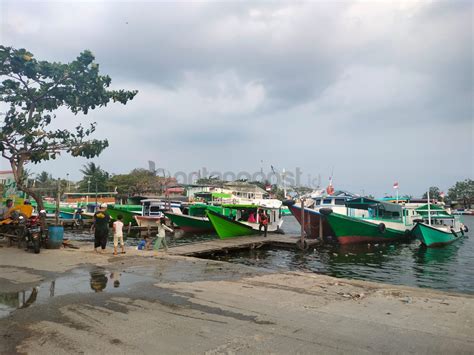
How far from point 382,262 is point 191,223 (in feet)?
53.3

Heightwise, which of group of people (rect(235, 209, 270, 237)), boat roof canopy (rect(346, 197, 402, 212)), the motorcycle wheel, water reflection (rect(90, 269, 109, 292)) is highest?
boat roof canopy (rect(346, 197, 402, 212))

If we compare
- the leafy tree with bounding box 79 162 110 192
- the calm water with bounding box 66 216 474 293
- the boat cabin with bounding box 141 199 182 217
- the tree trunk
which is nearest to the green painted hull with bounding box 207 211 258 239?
the calm water with bounding box 66 216 474 293

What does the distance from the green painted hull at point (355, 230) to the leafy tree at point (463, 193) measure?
279 ft

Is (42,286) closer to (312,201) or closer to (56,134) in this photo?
(56,134)

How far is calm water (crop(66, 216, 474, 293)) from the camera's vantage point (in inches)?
574

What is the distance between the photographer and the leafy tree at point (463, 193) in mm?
94938

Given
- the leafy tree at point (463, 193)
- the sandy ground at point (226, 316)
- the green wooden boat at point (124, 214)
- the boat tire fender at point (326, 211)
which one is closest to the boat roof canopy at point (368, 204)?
the boat tire fender at point (326, 211)

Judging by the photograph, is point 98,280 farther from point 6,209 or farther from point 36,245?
point 6,209

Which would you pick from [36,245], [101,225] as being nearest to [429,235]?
[101,225]

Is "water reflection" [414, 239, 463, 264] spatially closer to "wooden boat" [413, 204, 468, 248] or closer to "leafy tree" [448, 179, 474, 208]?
"wooden boat" [413, 204, 468, 248]

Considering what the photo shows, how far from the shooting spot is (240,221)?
25406 millimetres

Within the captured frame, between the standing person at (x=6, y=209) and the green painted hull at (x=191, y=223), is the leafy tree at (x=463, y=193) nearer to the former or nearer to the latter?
the green painted hull at (x=191, y=223)

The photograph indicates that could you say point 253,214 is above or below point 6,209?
below

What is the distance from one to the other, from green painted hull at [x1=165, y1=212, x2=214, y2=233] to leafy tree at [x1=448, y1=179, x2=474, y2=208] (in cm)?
8930
